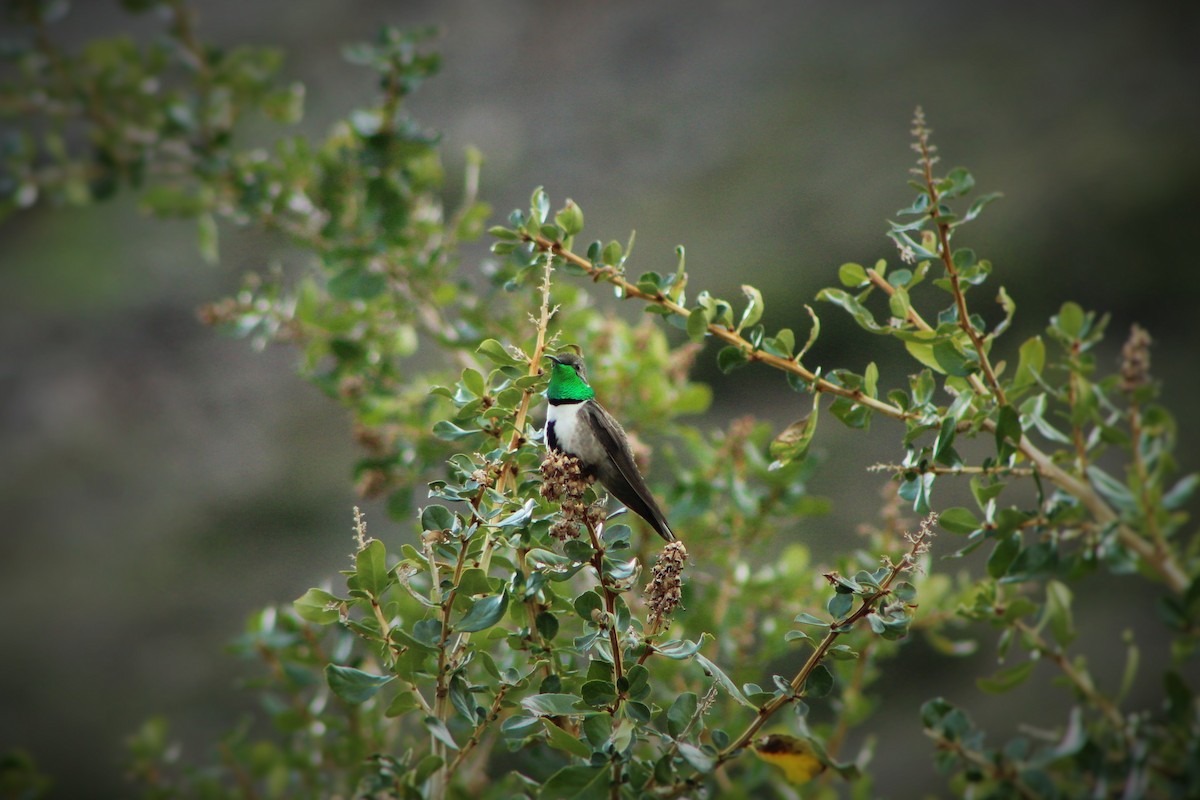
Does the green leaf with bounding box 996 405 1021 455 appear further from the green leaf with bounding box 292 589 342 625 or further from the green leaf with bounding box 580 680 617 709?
the green leaf with bounding box 292 589 342 625

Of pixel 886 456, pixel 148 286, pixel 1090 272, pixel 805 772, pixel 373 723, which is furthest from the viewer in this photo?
pixel 148 286

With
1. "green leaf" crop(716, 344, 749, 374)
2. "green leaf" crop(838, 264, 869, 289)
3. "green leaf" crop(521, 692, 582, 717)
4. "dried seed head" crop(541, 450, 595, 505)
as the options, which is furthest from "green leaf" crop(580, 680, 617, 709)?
"green leaf" crop(838, 264, 869, 289)

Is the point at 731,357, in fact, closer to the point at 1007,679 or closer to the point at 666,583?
the point at 666,583

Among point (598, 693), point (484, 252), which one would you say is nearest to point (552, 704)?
point (598, 693)

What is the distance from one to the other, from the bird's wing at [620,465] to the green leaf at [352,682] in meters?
0.25

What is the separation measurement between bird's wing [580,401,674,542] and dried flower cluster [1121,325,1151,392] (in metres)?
0.36

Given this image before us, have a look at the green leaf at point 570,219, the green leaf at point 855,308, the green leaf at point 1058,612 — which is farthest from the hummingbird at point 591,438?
the green leaf at point 1058,612

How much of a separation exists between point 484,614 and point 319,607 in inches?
4.7

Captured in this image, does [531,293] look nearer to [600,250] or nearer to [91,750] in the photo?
[600,250]

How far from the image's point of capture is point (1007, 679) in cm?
76

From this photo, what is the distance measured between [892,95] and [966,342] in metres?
1.80

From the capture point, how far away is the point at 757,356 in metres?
0.71

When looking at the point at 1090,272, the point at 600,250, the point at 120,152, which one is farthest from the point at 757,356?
the point at 1090,272

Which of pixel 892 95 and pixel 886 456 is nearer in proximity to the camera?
pixel 886 456
